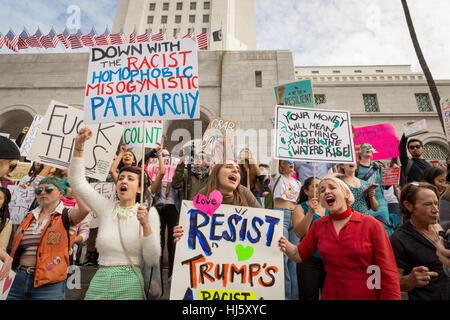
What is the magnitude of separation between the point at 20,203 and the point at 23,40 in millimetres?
13588

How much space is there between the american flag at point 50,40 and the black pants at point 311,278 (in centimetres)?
1572

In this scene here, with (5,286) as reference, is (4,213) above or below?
above

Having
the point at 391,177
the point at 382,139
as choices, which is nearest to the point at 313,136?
the point at 391,177

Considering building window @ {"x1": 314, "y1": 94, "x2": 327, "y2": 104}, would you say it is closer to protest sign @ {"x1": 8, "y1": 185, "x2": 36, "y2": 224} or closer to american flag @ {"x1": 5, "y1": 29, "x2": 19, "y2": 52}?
american flag @ {"x1": 5, "y1": 29, "x2": 19, "y2": 52}

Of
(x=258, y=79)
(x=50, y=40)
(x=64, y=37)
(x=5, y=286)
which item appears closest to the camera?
(x=5, y=286)

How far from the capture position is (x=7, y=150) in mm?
2889

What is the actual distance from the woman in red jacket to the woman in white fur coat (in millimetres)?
1372

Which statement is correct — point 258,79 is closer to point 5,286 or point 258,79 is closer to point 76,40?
point 76,40

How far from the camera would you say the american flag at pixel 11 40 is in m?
13.0

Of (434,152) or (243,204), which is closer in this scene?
(243,204)

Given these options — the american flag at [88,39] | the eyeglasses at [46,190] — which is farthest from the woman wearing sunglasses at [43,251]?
the american flag at [88,39]

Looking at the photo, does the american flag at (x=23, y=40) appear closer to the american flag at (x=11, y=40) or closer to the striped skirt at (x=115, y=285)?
the american flag at (x=11, y=40)

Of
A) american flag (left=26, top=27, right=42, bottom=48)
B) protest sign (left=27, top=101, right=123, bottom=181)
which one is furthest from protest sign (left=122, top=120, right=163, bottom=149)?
american flag (left=26, top=27, right=42, bottom=48)
